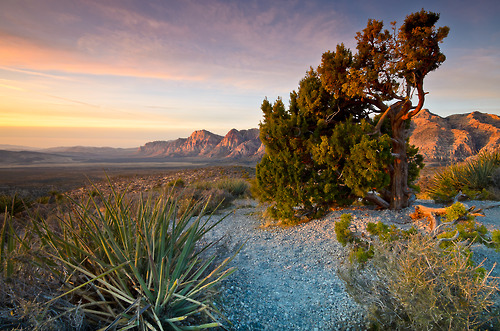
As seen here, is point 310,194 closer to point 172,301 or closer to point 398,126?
point 398,126

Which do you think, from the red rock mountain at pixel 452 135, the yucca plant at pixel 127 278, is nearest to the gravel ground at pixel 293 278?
the yucca plant at pixel 127 278

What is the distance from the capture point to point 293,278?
4016mm

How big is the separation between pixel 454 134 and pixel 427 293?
42973 mm

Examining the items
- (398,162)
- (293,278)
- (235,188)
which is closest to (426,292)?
(293,278)

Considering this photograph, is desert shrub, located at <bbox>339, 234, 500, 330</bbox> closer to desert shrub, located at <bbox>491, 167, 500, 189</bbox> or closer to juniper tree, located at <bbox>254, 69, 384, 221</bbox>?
juniper tree, located at <bbox>254, 69, 384, 221</bbox>

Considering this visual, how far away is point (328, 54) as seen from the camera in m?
6.20

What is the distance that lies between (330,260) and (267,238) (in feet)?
5.61

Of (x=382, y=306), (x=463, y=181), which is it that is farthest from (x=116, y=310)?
(x=463, y=181)

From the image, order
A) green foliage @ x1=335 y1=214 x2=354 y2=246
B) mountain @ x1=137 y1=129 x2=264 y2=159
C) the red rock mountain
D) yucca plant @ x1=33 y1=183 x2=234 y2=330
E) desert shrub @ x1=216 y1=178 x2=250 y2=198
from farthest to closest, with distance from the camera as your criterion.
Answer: mountain @ x1=137 y1=129 x2=264 y2=159, the red rock mountain, desert shrub @ x1=216 y1=178 x2=250 y2=198, green foliage @ x1=335 y1=214 x2=354 y2=246, yucca plant @ x1=33 y1=183 x2=234 y2=330

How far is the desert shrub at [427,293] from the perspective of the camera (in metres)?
2.21

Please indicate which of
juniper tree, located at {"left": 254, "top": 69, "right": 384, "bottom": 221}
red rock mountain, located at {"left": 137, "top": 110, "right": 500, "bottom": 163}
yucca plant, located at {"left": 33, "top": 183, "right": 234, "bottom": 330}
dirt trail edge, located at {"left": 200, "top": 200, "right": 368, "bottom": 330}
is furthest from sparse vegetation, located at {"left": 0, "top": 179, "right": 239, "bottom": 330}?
red rock mountain, located at {"left": 137, "top": 110, "right": 500, "bottom": 163}

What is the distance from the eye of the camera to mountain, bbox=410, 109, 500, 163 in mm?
31427

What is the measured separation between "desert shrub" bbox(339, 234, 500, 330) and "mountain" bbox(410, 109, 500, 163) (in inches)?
1314

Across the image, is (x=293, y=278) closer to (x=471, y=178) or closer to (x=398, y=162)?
(x=398, y=162)
